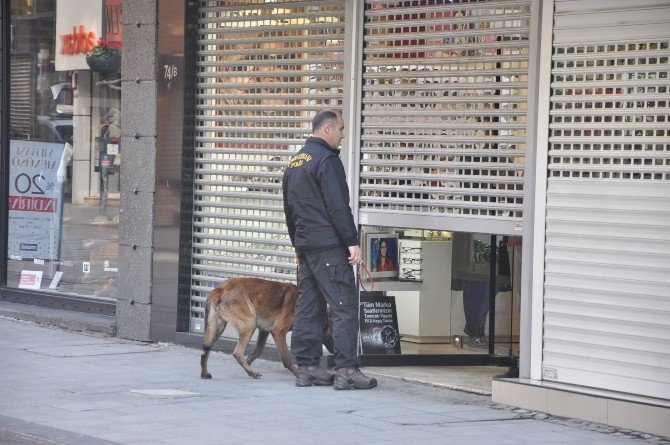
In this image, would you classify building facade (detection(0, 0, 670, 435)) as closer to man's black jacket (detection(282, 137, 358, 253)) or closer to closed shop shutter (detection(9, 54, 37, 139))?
closed shop shutter (detection(9, 54, 37, 139))

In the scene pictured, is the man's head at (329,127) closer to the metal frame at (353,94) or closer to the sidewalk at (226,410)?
the metal frame at (353,94)

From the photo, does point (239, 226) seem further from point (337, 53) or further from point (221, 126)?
point (337, 53)

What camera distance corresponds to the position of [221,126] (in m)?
12.0

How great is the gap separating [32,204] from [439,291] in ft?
15.8

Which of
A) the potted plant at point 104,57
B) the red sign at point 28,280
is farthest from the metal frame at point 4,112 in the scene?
the potted plant at point 104,57

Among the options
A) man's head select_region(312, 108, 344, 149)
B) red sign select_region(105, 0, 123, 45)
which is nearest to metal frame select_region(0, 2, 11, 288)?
red sign select_region(105, 0, 123, 45)

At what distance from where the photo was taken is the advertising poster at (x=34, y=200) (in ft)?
47.1

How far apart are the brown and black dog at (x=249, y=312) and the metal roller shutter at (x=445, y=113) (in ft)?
3.28

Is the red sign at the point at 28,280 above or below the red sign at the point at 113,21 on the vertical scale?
below

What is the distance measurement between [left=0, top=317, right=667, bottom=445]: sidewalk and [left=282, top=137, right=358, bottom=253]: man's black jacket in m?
1.12

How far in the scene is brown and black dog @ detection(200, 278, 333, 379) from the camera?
33.6 feet

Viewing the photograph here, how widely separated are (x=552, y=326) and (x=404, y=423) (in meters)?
1.42

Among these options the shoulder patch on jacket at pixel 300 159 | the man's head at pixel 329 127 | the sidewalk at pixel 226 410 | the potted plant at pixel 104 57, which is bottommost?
the sidewalk at pixel 226 410

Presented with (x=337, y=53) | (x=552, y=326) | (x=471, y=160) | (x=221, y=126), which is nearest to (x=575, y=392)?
(x=552, y=326)
